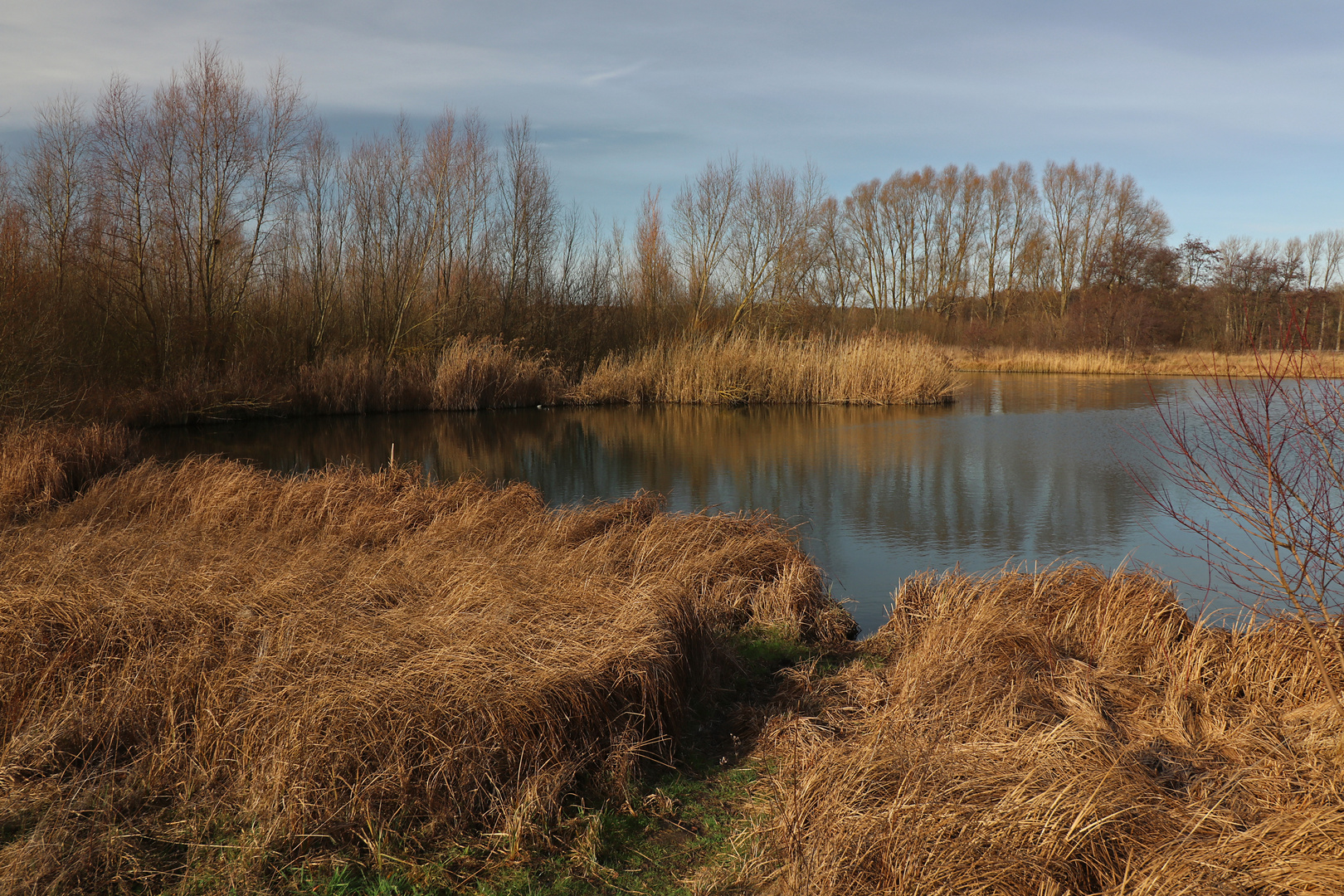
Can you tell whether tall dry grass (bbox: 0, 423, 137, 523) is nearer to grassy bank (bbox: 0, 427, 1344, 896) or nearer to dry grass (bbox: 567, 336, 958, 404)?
grassy bank (bbox: 0, 427, 1344, 896)

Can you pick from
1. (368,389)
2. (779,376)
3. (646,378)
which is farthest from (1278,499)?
(646,378)

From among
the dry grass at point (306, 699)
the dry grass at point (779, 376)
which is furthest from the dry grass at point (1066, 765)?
the dry grass at point (779, 376)

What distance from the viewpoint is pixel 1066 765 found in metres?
2.84

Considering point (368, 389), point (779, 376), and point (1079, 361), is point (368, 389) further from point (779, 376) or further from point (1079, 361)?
point (1079, 361)

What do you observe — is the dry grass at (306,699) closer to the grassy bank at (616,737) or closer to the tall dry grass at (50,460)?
the grassy bank at (616,737)

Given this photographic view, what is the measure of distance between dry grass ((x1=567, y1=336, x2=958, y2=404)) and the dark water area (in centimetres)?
99

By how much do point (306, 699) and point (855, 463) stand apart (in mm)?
10763

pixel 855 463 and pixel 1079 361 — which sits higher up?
pixel 1079 361

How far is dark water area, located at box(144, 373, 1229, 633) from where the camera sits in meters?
8.28

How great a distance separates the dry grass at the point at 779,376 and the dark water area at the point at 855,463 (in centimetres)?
99

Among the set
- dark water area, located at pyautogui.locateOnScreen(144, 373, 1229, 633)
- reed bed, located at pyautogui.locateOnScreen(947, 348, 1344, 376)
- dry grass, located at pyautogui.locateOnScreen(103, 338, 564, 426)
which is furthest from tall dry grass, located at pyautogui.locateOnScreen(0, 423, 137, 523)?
reed bed, located at pyautogui.locateOnScreen(947, 348, 1344, 376)

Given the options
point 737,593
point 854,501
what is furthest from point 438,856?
point 854,501

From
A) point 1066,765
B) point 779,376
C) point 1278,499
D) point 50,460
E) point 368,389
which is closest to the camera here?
point 1066,765

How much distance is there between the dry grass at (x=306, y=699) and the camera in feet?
9.83
